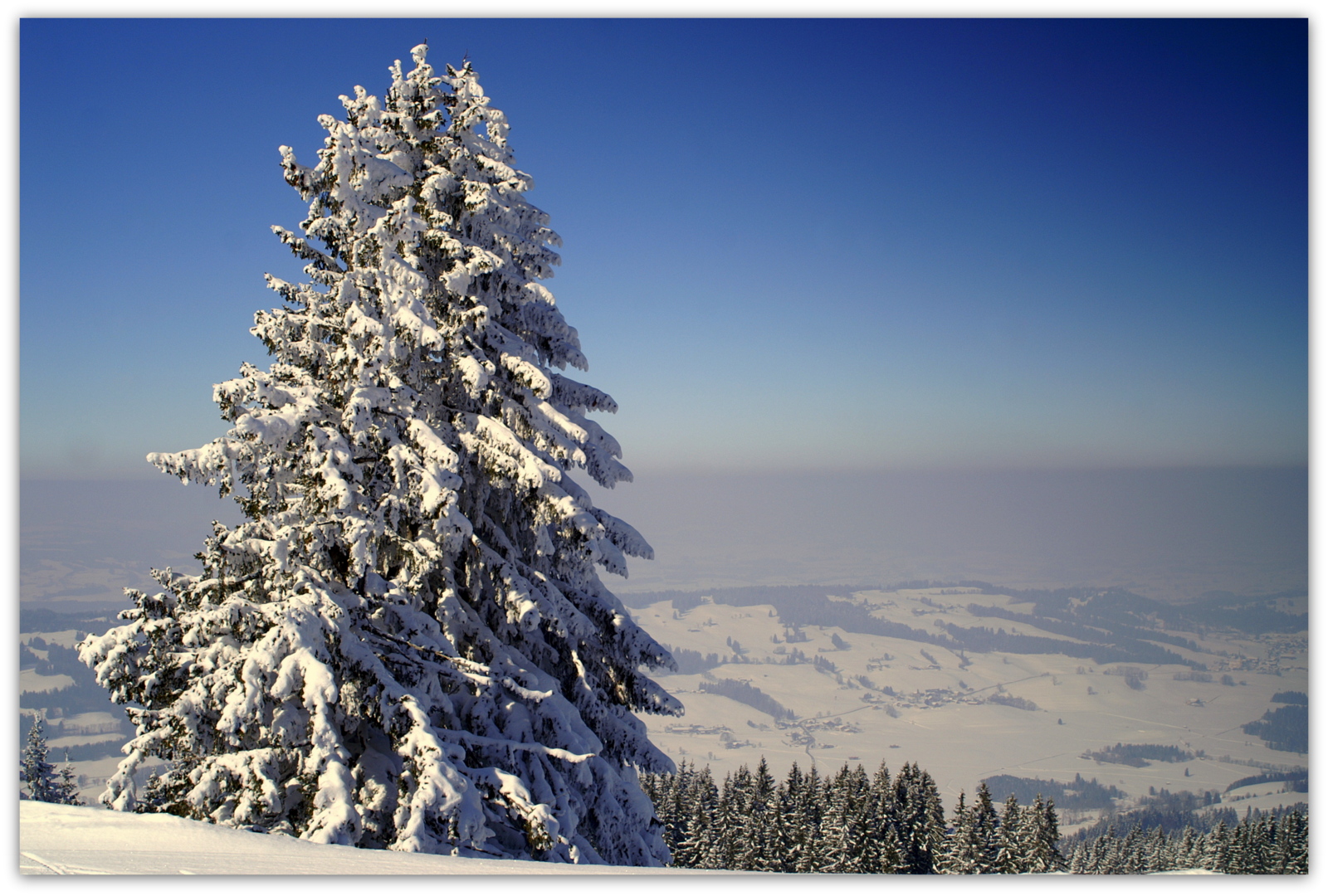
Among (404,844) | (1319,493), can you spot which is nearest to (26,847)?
(404,844)

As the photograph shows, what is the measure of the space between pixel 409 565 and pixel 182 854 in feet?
11.4

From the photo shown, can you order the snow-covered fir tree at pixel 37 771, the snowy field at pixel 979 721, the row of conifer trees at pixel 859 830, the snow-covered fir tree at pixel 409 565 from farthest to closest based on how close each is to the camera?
the snowy field at pixel 979 721
the row of conifer trees at pixel 859 830
the snow-covered fir tree at pixel 37 771
the snow-covered fir tree at pixel 409 565

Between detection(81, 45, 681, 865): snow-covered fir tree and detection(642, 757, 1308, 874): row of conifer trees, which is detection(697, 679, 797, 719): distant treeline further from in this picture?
detection(81, 45, 681, 865): snow-covered fir tree

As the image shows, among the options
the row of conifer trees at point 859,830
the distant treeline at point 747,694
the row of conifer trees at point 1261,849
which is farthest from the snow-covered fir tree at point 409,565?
the distant treeline at point 747,694

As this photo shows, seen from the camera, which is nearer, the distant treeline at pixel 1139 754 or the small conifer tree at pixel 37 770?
the small conifer tree at pixel 37 770

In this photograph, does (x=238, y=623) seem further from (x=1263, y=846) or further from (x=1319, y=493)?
(x=1263, y=846)

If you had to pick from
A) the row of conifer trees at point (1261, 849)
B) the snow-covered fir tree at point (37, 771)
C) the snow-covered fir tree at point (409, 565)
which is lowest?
the snow-covered fir tree at point (37, 771)

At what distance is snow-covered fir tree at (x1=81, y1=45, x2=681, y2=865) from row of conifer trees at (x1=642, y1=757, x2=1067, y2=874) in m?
12.3

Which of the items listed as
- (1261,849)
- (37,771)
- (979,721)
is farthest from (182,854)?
(979,721)

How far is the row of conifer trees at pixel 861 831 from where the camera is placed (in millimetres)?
19988

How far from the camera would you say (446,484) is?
26.2 ft

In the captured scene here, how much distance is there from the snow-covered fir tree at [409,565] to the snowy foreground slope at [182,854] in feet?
2.35

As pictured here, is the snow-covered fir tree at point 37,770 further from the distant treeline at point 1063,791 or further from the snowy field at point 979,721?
the distant treeline at point 1063,791

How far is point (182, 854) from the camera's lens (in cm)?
538
